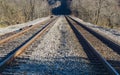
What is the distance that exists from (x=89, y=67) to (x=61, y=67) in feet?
3.43

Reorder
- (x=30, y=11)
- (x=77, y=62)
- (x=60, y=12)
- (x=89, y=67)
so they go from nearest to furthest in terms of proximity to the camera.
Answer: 1. (x=89, y=67)
2. (x=77, y=62)
3. (x=30, y=11)
4. (x=60, y=12)

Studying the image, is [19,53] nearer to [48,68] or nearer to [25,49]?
[25,49]

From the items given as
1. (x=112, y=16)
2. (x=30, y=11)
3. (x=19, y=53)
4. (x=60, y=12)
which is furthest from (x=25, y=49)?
(x=60, y=12)

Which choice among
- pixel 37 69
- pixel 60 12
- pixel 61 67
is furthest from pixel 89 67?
pixel 60 12

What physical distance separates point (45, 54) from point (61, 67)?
7.92ft

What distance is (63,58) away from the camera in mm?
11055

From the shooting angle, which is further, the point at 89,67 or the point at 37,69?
→ the point at 89,67

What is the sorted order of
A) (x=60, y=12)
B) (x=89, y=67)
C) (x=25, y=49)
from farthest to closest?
(x=60, y=12)
(x=25, y=49)
(x=89, y=67)

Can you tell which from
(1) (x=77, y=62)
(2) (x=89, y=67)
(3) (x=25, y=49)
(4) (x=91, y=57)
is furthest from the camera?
(3) (x=25, y=49)

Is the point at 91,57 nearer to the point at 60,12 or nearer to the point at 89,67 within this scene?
the point at 89,67

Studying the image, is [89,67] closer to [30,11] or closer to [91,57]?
[91,57]

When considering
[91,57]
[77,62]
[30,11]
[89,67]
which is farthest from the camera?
[30,11]

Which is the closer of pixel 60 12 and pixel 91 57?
pixel 91 57

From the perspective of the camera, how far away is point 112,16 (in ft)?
220
